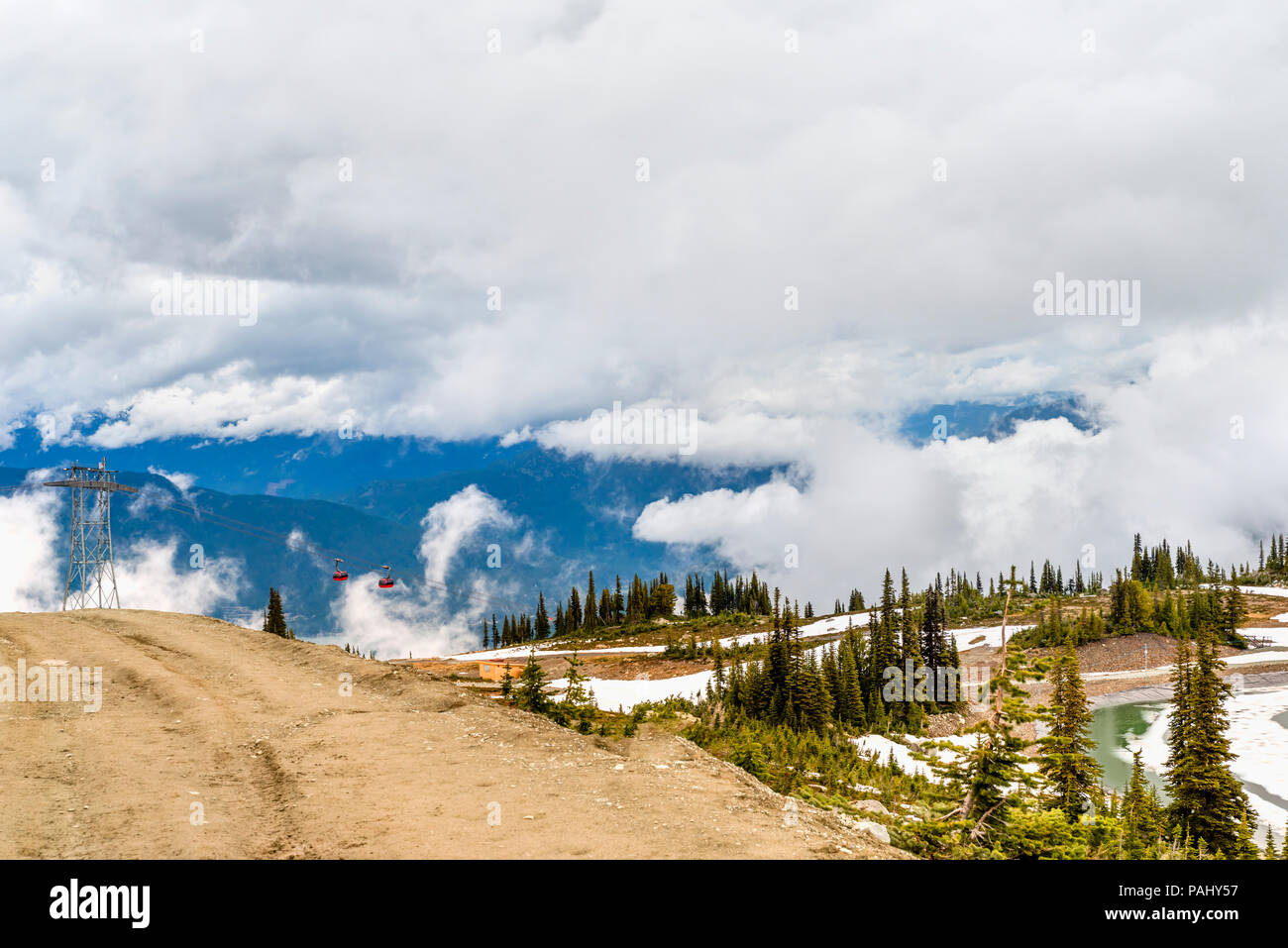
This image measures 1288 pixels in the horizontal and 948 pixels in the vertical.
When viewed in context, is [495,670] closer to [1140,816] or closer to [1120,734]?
[1140,816]

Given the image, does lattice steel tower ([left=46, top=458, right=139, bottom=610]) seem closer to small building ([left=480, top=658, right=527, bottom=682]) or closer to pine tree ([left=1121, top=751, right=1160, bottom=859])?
small building ([left=480, top=658, right=527, bottom=682])

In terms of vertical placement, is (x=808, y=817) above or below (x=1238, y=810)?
above

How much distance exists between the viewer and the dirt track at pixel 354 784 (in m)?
11.7

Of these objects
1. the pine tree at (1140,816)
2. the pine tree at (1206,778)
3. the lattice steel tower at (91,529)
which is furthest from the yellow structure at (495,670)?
the pine tree at (1206,778)

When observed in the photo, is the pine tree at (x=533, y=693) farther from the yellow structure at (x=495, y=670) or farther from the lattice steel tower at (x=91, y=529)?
the yellow structure at (x=495, y=670)

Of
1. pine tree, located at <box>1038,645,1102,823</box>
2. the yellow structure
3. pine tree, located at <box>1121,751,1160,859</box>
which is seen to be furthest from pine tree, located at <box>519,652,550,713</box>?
the yellow structure

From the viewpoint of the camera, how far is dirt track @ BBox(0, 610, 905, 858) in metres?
11.7

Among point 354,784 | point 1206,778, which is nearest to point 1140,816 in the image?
point 1206,778
